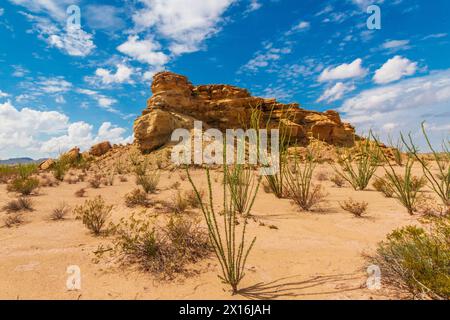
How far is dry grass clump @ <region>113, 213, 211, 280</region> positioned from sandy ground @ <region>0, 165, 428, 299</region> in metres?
0.17

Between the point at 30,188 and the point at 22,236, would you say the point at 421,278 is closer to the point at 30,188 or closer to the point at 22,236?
the point at 22,236

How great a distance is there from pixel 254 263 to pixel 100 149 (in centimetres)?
2418

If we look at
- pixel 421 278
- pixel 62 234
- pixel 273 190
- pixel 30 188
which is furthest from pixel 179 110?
pixel 421 278

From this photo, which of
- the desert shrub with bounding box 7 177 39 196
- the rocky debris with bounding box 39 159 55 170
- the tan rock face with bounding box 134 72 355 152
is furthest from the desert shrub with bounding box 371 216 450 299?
the rocky debris with bounding box 39 159 55 170

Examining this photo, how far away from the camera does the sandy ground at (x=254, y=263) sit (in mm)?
2846

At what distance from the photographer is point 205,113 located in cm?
2369

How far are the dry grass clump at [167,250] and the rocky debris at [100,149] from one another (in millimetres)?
22609

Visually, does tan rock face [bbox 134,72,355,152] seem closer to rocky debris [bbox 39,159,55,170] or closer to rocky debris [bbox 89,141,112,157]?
rocky debris [bbox 89,141,112,157]

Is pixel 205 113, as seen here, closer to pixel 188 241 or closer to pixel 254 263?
pixel 188 241

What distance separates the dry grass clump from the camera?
132 inches

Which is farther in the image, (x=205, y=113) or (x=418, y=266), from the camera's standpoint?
(x=205, y=113)

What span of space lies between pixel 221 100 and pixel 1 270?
2172 cm

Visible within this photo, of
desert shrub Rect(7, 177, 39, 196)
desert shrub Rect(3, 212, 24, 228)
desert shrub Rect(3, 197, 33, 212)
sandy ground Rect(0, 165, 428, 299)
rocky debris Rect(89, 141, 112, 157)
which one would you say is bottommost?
sandy ground Rect(0, 165, 428, 299)

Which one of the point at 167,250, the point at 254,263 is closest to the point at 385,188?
the point at 254,263
